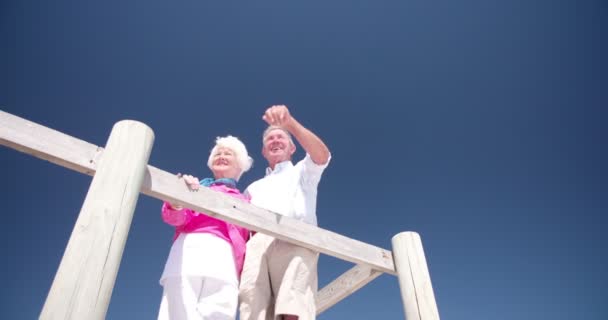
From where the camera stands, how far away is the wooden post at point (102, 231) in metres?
1.20

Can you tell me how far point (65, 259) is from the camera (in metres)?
1.27

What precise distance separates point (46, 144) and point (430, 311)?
2.18m

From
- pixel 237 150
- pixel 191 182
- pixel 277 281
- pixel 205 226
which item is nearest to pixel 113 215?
pixel 191 182

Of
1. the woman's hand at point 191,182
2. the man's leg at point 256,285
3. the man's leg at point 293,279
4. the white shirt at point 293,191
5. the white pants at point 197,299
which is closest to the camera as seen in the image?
the woman's hand at point 191,182

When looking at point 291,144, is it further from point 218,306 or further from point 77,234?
point 77,234

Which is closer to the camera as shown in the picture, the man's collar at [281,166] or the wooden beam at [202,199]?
the wooden beam at [202,199]

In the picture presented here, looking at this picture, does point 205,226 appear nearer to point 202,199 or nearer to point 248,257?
point 248,257

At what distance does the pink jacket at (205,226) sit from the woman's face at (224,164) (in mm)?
499

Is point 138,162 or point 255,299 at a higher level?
point 138,162

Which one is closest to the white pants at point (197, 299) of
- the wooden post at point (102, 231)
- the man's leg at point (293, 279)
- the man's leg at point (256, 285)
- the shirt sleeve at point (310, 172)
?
the man's leg at point (256, 285)

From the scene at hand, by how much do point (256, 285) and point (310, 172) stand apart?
846mm

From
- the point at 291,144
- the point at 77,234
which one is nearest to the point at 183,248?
the point at 77,234

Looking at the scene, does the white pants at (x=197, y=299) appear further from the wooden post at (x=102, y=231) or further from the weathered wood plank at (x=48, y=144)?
the weathered wood plank at (x=48, y=144)

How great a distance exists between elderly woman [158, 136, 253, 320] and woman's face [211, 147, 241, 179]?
0.51 meters
